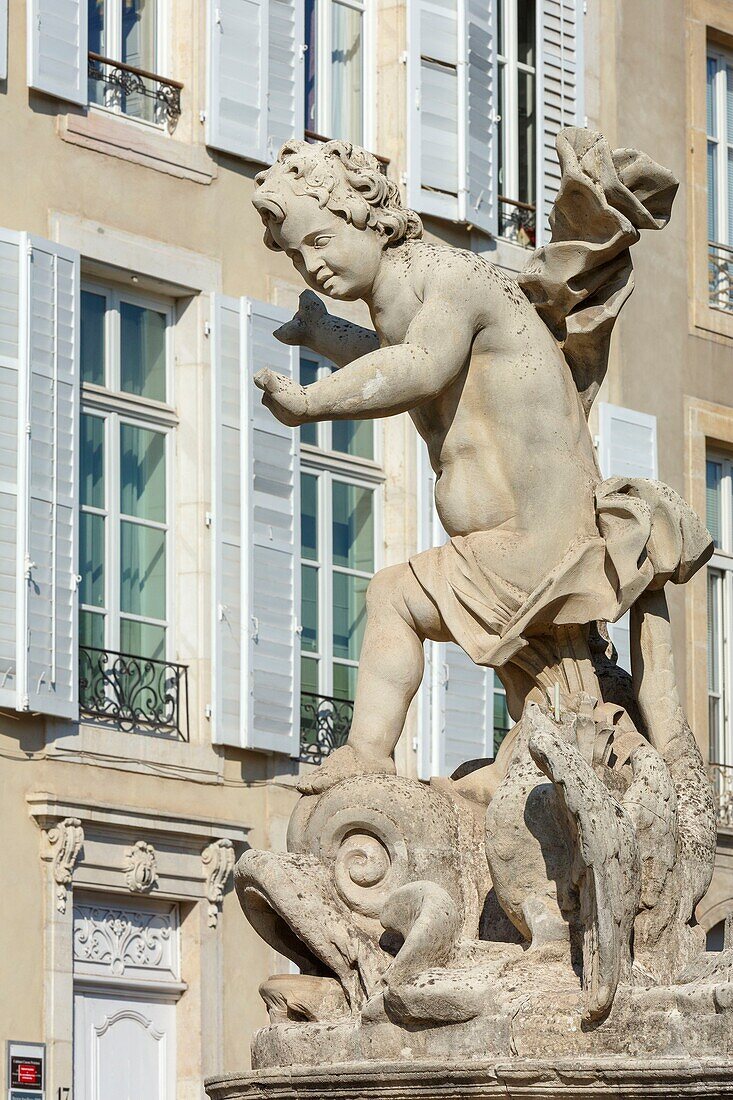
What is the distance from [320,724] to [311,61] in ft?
13.5

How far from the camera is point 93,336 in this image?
15398mm

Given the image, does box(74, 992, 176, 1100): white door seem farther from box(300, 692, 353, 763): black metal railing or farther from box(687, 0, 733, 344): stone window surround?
box(687, 0, 733, 344): stone window surround

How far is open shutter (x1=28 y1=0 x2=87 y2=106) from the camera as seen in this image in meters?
14.9

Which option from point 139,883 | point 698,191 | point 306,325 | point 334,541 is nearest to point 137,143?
point 334,541

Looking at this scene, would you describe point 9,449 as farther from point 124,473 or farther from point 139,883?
point 139,883

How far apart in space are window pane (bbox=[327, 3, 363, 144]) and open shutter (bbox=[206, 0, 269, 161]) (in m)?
1.16

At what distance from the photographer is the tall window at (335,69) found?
17.1 m

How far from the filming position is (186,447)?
618 inches

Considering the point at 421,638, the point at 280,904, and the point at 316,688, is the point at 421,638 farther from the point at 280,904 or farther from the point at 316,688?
the point at 316,688

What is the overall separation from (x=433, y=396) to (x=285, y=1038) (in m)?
1.45

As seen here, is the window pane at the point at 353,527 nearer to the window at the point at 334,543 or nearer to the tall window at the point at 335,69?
the window at the point at 334,543

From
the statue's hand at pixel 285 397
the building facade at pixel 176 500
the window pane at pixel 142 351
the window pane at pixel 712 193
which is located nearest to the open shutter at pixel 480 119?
the building facade at pixel 176 500

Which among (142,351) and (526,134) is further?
(526,134)

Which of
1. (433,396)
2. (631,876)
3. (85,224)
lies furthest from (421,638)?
(85,224)
